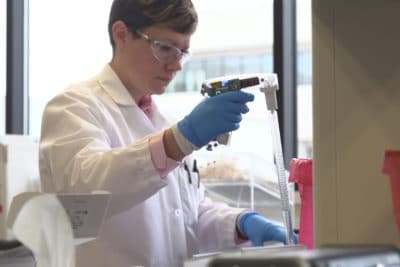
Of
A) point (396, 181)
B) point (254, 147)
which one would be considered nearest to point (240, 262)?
point (396, 181)

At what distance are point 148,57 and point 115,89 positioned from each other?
5.4 inches

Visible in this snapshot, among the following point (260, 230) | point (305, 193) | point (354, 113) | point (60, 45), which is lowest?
point (260, 230)

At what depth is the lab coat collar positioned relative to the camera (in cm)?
178

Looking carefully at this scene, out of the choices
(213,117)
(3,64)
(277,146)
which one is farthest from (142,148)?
(3,64)

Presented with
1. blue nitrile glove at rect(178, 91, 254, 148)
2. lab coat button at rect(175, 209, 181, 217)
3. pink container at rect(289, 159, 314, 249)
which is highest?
blue nitrile glove at rect(178, 91, 254, 148)

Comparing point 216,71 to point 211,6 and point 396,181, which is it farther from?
point 396,181

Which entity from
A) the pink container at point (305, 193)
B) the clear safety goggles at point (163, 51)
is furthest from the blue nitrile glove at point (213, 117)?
the clear safety goggles at point (163, 51)

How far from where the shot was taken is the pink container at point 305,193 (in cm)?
122

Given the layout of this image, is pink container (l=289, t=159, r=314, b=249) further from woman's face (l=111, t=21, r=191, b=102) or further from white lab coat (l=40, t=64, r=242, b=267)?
woman's face (l=111, t=21, r=191, b=102)

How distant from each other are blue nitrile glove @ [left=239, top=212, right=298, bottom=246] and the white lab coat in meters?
0.06

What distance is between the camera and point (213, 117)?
140 cm

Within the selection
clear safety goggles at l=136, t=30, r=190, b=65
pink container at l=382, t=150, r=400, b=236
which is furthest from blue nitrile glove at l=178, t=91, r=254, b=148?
pink container at l=382, t=150, r=400, b=236

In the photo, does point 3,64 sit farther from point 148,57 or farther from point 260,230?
point 260,230

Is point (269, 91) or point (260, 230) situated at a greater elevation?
point (269, 91)
